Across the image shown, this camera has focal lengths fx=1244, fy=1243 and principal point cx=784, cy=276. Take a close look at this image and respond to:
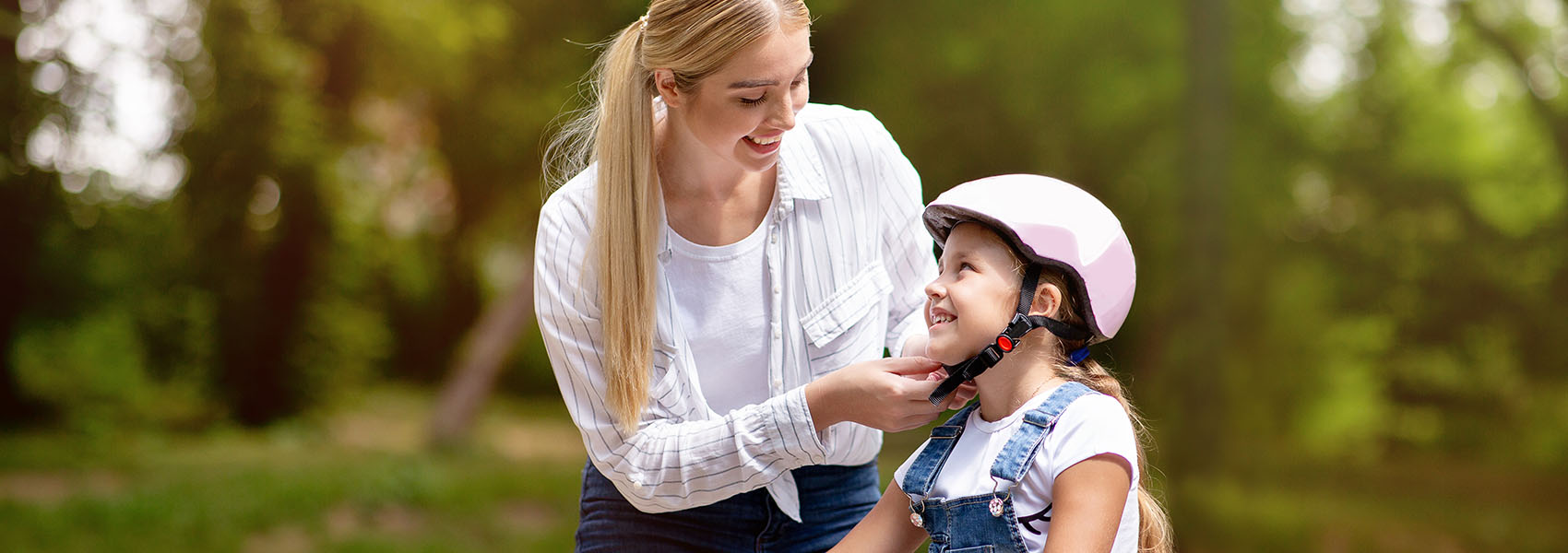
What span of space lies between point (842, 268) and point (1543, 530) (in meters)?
6.00

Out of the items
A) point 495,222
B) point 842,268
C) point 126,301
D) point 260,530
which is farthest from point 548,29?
point 842,268

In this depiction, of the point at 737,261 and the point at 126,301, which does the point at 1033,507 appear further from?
the point at 126,301

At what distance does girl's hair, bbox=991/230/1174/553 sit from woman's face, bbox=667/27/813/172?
35 centimetres

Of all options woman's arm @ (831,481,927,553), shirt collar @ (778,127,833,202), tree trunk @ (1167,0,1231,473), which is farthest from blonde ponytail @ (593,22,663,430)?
tree trunk @ (1167,0,1231,473)

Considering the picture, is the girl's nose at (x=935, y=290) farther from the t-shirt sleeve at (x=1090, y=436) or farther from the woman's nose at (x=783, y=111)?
the woman's nose at (x=783, y=111)

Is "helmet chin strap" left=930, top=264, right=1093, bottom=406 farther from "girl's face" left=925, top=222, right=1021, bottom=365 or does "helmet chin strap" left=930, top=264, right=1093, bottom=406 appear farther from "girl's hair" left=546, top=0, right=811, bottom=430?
"girl's hair" left=546, top=0, right=811, bottom=430

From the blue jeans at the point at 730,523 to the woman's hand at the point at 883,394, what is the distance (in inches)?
12.0

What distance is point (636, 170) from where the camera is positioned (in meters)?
1.76

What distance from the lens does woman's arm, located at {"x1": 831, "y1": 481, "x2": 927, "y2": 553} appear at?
5.48 ft

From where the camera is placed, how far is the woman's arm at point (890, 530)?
1671 mm

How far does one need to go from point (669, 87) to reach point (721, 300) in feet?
1.06

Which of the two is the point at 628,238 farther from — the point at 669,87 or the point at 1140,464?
the point at 1140,464

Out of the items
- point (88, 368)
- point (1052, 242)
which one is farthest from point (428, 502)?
point (1052, 242)

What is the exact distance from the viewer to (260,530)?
20.1 feet
